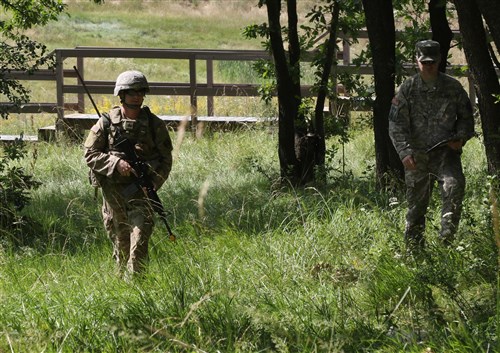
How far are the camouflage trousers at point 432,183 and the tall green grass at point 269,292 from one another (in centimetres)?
27

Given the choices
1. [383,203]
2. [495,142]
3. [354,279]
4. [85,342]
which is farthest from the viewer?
[383,203]

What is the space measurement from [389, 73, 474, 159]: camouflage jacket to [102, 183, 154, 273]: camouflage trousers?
6.72 ft

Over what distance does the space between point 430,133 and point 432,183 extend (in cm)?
43

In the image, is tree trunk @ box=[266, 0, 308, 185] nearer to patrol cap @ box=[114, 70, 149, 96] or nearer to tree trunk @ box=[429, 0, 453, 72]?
tree trunk @ box=[429, 0, 453, 72]

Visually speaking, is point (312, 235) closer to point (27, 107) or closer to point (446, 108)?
point (446, 108)

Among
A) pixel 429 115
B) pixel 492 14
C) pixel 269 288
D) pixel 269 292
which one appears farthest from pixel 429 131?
pixel 269 292

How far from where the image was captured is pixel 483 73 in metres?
9.31

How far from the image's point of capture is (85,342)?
6562 millimetres

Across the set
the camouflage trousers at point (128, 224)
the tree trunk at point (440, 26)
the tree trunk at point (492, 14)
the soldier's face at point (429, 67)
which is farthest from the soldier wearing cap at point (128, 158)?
the tree trunk at point (440, 26)

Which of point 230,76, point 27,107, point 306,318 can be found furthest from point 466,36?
point 230,76

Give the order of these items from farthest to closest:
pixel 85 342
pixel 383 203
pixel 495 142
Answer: pixel 383 203, pixel 495 142, pixel 85 342

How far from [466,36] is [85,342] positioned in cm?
435

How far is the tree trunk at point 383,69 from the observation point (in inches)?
453

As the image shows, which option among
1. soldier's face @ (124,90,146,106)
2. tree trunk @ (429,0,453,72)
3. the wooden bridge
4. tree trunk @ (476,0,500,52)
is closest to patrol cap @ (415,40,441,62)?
tree trunk @ (476,0,500,52)
